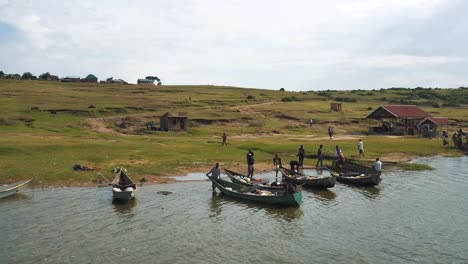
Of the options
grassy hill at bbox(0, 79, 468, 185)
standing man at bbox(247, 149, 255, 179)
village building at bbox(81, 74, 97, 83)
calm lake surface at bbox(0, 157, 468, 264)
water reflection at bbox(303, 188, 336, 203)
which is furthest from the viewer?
village building at bbox(81, 74, 97, 83)

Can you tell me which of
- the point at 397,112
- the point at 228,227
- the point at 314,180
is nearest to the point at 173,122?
the point at 397,112

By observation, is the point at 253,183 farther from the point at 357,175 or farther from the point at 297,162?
the point at 357,175

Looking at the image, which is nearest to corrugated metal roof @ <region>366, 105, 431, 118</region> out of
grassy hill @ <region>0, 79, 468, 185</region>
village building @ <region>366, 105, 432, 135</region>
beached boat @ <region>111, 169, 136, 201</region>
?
village building @ <region>366, 105, 432, 135</region>

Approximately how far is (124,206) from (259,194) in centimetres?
918

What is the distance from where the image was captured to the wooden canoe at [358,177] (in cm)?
3700

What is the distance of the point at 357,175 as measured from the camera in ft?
131

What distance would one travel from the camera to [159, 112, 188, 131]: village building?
77.1 meters

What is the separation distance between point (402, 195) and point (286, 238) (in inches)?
554

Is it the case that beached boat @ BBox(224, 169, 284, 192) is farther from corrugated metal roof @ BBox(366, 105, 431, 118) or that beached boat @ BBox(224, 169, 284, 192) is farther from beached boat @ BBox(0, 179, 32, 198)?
corrugated metal roof @ BBox(366, 105, 431, 118)

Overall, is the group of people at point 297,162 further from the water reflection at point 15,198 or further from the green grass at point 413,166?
the water reflection at point 15,198

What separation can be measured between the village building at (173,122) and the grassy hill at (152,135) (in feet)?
7.33

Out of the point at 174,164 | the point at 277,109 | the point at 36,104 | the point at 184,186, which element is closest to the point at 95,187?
the point at 184,186

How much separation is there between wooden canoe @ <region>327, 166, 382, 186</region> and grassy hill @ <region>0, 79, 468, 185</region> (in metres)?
7.97

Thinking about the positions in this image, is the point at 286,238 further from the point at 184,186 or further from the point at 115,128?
the point at 115,128
